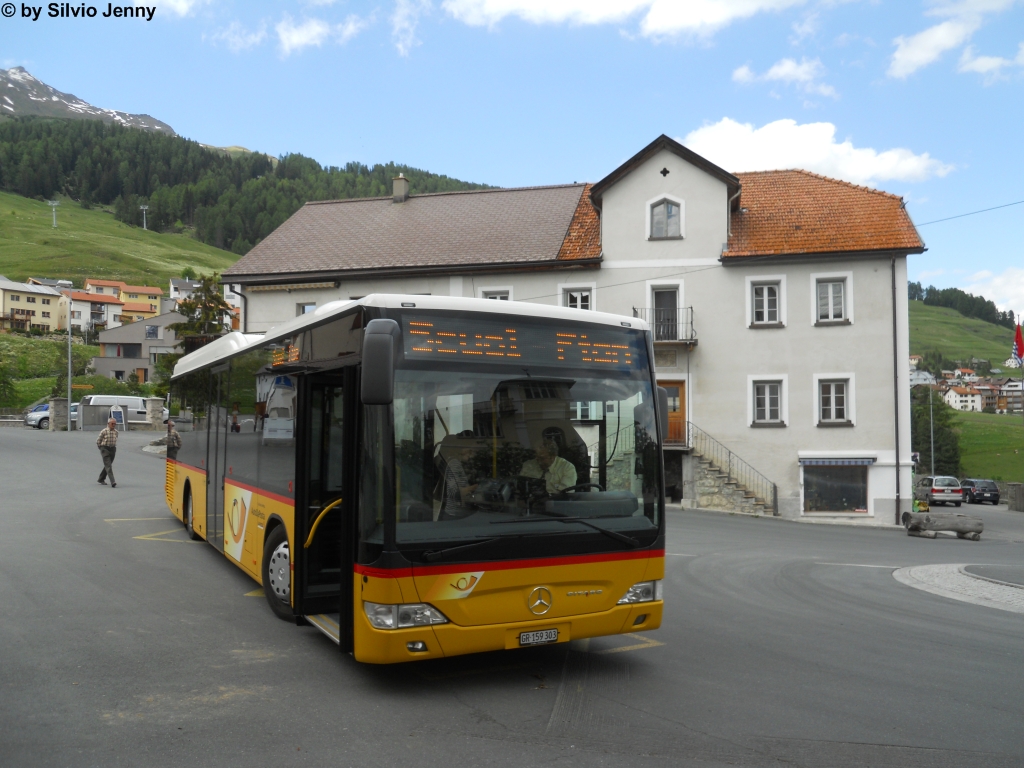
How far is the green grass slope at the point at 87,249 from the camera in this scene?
160 m

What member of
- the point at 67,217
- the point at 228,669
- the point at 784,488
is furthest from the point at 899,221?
the point at 67,217

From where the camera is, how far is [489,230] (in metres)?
34.6

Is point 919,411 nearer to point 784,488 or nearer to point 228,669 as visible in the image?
point 784,488

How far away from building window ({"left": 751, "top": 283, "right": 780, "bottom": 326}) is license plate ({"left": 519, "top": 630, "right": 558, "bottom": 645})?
83.9 feet

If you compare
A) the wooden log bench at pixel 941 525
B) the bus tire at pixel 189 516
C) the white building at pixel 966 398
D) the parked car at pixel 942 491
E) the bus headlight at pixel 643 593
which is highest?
the white building at pixel 966 398

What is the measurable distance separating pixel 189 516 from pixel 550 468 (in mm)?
9814

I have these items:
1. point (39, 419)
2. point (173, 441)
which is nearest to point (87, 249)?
point (39, 419)

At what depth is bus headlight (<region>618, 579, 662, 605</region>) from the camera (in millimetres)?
6742

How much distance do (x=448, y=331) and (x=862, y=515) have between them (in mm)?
26103

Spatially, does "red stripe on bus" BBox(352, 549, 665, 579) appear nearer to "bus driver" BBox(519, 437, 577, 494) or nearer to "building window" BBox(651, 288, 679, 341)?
"bus driver" BBox(519, 437, 577, 494)

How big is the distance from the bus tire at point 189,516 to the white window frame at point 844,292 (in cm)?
2185

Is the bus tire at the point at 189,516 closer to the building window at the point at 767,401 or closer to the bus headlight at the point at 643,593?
Result: the bus headlight at the point at 643,593

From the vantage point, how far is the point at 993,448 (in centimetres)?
11050

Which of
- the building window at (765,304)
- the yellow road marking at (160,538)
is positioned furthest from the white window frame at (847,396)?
the yellow road marking at (160,538)
